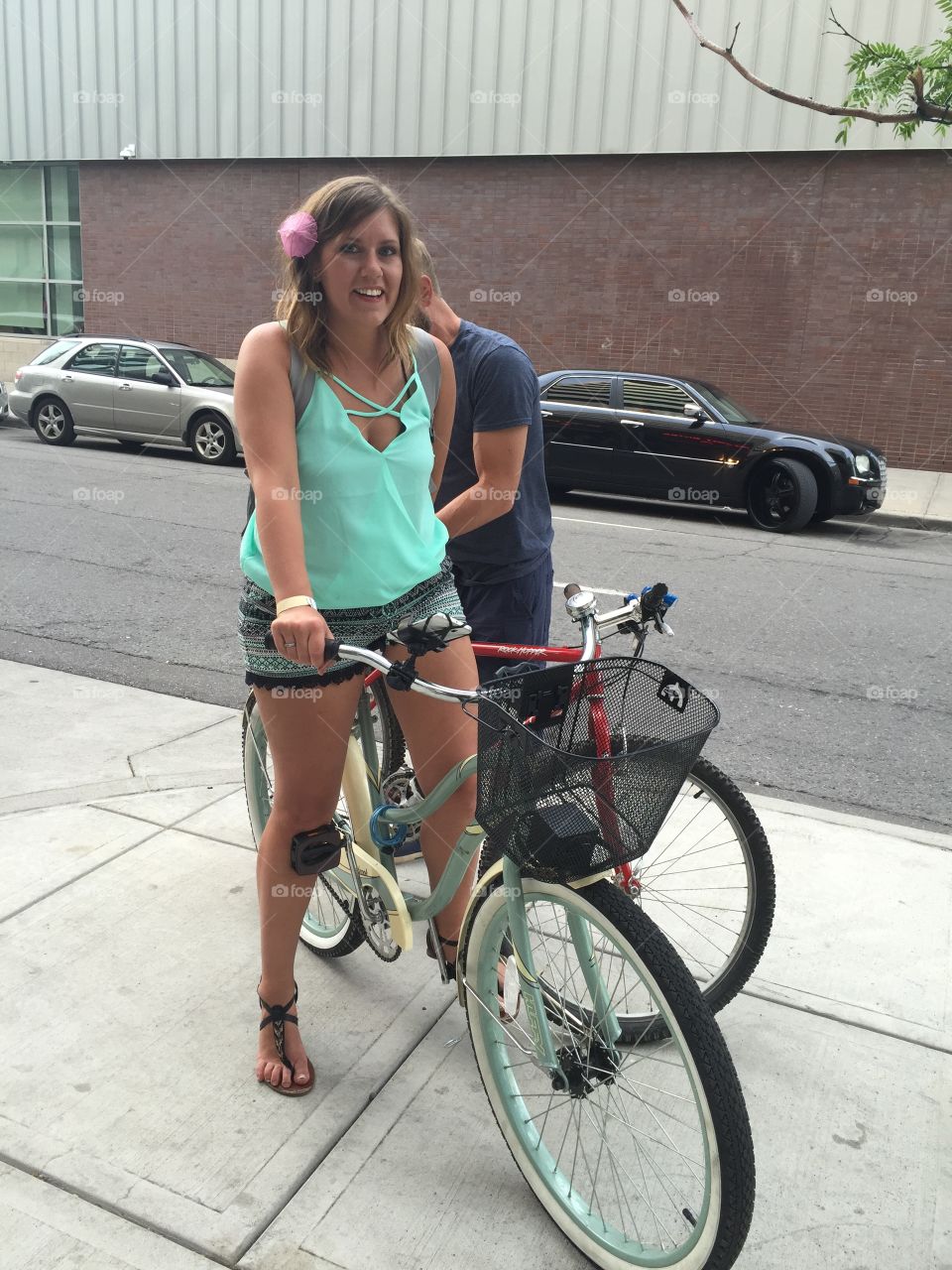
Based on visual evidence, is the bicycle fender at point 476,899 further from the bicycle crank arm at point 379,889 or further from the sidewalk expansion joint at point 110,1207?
the sidewalk expansion joint at point 110,1207

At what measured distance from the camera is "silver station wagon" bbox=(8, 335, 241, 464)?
14477 mm

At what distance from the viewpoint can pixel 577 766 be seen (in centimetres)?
188

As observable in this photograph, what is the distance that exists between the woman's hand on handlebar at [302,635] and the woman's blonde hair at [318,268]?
52 cm

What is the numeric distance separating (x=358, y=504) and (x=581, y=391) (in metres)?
10.9

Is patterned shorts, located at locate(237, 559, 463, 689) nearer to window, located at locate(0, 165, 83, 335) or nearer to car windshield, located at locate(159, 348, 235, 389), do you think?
car windshield, located at locate(159, 348, 235, 389)

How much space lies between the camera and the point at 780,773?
4.88 metres

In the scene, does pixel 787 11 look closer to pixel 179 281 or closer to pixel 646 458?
pixel 646 458

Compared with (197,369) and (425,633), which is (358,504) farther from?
(197,369)

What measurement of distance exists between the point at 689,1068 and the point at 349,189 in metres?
1.72

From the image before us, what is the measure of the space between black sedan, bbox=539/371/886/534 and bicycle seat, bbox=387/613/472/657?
9.68 meters

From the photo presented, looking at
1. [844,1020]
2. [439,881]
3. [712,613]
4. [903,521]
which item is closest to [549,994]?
[439,881]

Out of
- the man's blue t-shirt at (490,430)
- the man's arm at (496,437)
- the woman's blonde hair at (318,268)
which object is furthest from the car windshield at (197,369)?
the woman's blonde hair at (318,268)

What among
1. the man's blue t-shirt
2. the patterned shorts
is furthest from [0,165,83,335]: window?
the patterned shorts

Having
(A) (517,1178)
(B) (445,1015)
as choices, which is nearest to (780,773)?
(B) (445,1015)
